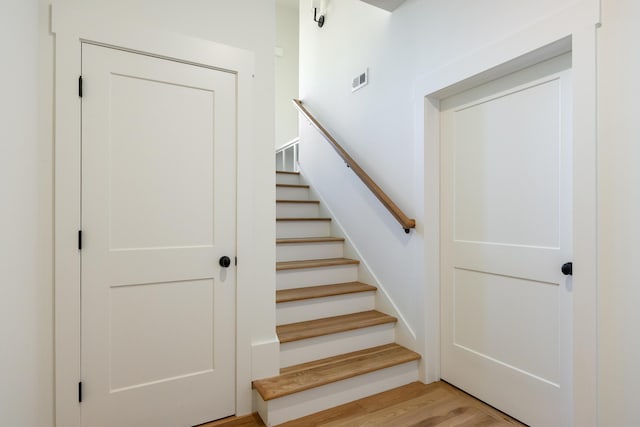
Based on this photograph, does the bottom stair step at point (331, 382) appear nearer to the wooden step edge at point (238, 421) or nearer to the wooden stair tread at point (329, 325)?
the wooden step edge at point (238, 421)

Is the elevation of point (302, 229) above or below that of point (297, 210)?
below

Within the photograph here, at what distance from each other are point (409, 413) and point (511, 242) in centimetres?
112

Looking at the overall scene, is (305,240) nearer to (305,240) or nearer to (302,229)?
(305,240)

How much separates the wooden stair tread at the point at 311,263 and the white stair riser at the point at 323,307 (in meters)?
0.31

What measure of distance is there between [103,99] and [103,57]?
203mm

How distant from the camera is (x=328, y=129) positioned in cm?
355

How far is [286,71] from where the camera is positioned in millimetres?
5270

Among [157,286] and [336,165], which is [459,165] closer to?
[336,165]

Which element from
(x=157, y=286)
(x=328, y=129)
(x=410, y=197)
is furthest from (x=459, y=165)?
(x=157, y=286)

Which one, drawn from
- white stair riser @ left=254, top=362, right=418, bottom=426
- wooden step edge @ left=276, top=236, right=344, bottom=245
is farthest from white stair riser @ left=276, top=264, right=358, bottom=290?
white stair riser @ left=254, top=362, right=418, bottom=426

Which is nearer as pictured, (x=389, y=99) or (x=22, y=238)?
(x=22, y=238)

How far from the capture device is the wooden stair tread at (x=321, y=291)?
2.38 m

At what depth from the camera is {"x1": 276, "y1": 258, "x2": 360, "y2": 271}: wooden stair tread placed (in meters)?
2.64


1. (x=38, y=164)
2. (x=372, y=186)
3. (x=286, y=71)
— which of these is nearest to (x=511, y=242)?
(x=372, y=186)
